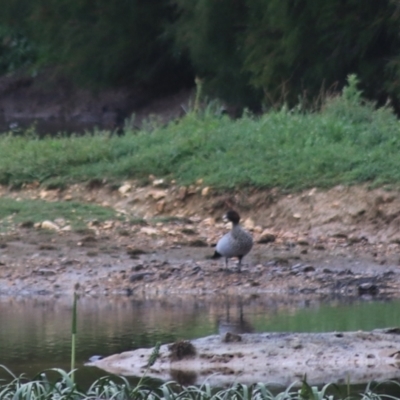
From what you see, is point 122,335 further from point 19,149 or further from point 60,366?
point 19,149

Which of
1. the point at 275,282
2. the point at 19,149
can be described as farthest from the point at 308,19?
the point at 275,282

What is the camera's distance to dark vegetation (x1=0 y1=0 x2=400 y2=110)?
63.8 ft

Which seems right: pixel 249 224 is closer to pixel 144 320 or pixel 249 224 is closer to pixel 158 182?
pixel 158 182

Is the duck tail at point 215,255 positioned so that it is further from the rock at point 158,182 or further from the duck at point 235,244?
the rock at point 158,182

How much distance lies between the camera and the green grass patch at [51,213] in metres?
11.9

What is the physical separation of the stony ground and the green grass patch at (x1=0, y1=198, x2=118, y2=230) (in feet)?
0.44

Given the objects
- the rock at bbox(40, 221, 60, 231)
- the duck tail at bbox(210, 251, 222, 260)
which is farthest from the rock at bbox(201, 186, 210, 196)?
the duck tail at bbox(210, 251, 222, 260)

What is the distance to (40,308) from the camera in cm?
945

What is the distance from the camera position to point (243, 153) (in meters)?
13.4

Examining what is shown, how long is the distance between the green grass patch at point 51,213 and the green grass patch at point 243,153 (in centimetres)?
106

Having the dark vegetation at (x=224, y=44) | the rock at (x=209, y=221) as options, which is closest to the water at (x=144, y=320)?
the rock at (x=209, y=221)

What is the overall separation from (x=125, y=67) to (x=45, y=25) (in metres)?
1.96

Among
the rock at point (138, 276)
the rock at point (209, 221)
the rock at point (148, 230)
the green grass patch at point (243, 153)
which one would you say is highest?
the green grass patch at point (243, 153)

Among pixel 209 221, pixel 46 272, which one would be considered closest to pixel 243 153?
pixel 209 221
